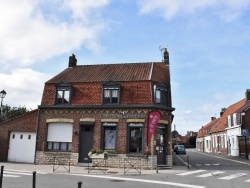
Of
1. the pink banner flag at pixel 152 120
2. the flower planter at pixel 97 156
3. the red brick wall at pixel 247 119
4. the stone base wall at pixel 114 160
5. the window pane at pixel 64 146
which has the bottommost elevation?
the stone base wall at pixel 114 160

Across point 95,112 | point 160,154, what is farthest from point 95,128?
point 160,154

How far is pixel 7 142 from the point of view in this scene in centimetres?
2347

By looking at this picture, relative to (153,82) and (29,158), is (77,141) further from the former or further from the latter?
(153,82)

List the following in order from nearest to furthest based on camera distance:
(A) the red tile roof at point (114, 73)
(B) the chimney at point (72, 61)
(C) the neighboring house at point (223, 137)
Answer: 1. (A) the red tile roof at point (114, 73)
2. (B) the chimney at point (72, 61)
3. (C) the neighboring house at point (223, 137)

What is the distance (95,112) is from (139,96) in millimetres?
3522

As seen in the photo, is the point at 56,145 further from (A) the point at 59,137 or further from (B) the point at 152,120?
(B) the point at 152,120

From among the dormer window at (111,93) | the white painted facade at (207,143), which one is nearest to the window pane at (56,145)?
the dormer window at (111,93)

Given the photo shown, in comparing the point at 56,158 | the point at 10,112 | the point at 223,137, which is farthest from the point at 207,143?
the point at 56,158

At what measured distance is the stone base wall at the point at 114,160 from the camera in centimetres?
1959

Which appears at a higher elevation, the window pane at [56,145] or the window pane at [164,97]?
the window pane at [164,97]

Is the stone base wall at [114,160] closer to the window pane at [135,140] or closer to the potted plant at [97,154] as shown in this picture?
the window pane at [135,140]

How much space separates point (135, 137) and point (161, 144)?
2.06 m

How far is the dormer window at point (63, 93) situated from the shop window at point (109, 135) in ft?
12.6

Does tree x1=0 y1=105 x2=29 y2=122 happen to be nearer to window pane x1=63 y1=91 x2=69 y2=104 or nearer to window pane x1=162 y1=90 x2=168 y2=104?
window pane x1=63 y1=91 x2=69 y2=104
